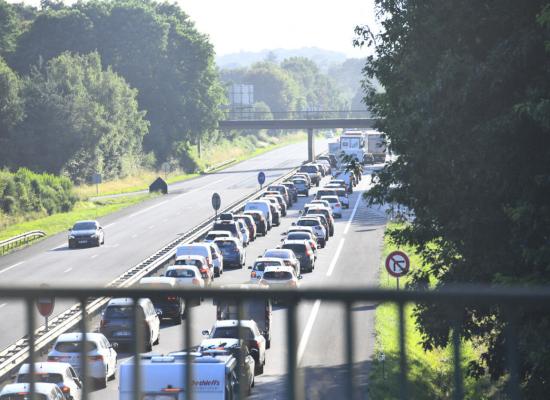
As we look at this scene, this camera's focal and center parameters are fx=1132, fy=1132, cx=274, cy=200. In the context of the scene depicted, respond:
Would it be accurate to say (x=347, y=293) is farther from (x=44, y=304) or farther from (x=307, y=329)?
(x=44, y=304)

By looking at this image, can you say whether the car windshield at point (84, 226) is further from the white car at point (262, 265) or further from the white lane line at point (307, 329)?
the white lane line at point (307, 329)

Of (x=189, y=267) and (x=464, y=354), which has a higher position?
(x=464, y=354)

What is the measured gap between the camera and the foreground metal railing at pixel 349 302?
14.1 ft

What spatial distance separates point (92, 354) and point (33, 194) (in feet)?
204

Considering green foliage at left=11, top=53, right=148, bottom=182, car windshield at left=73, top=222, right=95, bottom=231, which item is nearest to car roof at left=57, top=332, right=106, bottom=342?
car windshield at left=73, top=222, right=95, bottom=231

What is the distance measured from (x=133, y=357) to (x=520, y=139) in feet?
45.6

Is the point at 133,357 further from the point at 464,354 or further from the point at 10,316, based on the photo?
the point at 464,354

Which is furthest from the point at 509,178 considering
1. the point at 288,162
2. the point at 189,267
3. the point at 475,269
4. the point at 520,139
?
the point at 288,162

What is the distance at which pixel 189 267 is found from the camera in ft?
120

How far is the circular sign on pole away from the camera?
27.5 metres

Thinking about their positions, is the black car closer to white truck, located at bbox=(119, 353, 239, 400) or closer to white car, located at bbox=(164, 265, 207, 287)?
white car, located at bbox=(164, 265, 207, 287)

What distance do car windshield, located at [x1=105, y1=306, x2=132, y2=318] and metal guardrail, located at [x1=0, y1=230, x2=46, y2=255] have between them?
4543 cm

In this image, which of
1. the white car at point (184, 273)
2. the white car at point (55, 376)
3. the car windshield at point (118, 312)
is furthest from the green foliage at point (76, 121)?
the car windshield at point (118, 312)

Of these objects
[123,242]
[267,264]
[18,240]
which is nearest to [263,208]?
[123,242]
